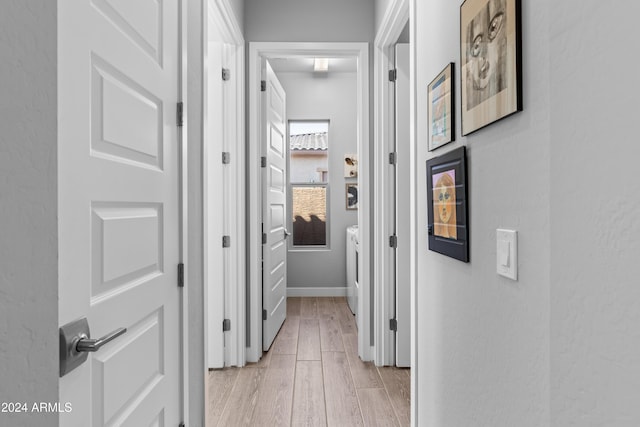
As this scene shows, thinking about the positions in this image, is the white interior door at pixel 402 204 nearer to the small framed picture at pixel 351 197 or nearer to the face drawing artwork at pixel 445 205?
the face drawing artwork at pixel 445 205

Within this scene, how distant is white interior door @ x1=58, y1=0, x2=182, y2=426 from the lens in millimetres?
883

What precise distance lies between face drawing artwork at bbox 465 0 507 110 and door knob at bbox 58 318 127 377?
1129mm

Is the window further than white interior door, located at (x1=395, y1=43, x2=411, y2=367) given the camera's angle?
Yes

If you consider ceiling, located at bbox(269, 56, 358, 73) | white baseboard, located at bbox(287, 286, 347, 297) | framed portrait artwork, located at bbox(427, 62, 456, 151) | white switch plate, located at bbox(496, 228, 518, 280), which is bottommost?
white baseboard, located at bbox(287, 286, 347, 297)

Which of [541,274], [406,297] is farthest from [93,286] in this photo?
[406,297]

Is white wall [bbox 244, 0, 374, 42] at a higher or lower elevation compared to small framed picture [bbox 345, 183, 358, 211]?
higher

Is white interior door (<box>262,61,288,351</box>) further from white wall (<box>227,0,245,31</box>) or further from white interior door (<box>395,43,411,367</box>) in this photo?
white interior door (<box>395,43,411,367</box>)

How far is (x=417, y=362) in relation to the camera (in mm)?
1794

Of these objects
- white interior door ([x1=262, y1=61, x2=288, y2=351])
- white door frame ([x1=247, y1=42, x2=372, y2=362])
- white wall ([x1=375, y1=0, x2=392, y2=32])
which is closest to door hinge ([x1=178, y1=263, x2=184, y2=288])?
white door frame ([x1=247, y1=42, x2=372, y2=362])

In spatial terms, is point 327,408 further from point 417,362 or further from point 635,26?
point 635,26

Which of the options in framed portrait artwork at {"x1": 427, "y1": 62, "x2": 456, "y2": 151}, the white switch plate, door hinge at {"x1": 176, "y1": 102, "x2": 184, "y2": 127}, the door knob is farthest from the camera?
door hinge at {"x1": 176, "y1": 102, "x2": 184, "y2": 127}

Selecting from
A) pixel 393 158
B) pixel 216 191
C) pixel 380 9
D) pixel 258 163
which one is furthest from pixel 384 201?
pixel 380 9
